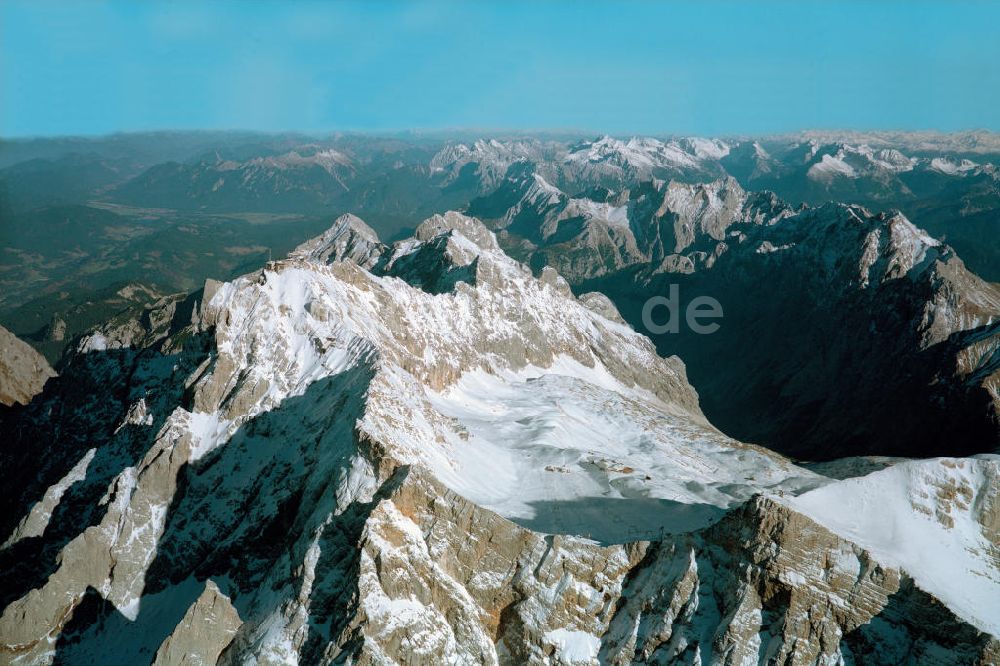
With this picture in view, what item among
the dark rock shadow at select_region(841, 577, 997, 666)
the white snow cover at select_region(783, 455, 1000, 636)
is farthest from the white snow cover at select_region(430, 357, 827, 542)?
the dark rock shadow at select_region(841, 577, 997, 666)

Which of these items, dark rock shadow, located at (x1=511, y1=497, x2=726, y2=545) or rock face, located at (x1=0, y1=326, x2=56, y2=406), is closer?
dark rock shadow, located at (x1=511, y1=497, x2=726, y2=545)

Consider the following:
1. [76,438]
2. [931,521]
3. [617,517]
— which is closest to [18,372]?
[76,438]

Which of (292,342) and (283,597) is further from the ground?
(292,342)

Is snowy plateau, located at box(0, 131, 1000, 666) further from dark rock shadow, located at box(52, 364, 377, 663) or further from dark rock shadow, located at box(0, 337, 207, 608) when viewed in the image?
dark rock shadow, located at box(0, 337, 207, 608)

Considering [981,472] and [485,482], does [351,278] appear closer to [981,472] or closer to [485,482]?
[485,482]

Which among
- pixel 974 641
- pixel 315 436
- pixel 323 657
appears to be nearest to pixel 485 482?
pixel 315 436

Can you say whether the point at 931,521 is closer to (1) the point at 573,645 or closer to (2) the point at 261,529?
(1) the point at 573,645
